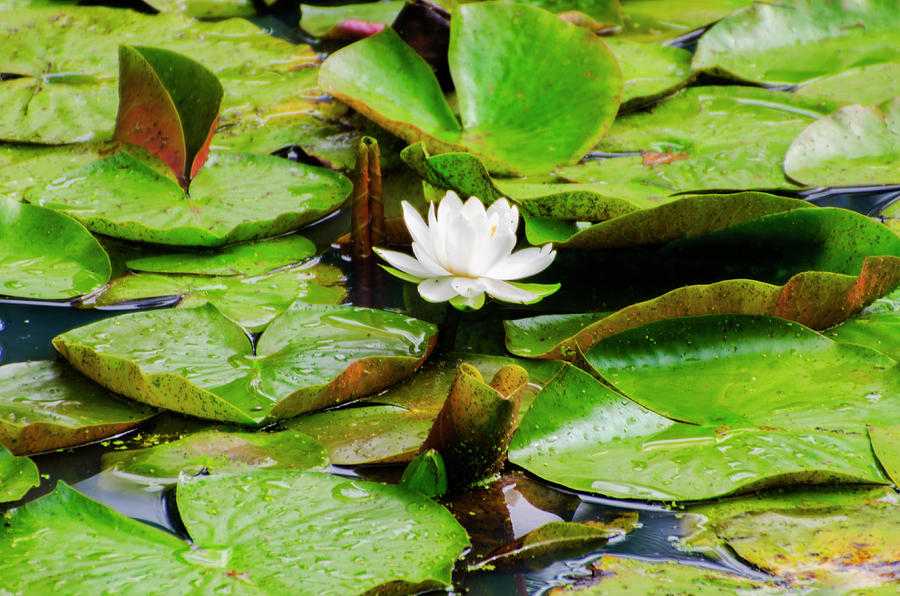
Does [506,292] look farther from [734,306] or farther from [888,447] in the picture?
[888,447]

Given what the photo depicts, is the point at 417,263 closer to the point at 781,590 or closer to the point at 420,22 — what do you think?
the point at 781,590

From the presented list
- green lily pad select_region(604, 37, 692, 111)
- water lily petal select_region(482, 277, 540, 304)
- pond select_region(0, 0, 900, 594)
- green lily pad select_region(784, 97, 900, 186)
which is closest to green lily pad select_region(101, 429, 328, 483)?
pond select_region(0, 0, 900, 594)

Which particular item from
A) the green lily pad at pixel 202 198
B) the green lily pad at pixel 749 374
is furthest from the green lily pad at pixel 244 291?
the green lily pad at pixel 749 374

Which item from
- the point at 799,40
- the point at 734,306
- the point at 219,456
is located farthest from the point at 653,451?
the point at 799,40

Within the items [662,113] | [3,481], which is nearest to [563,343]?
[3,481]

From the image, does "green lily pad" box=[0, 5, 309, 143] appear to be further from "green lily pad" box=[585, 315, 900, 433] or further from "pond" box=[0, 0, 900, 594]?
"green lily pad" box=[585, 315, 900, 433]
